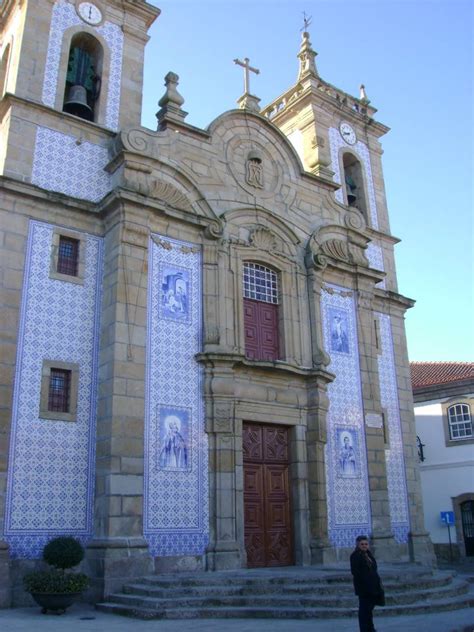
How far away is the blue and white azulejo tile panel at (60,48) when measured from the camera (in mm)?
14562

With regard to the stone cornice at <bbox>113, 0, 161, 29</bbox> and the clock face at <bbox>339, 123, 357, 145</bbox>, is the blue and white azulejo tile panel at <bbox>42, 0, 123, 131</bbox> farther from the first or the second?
the clock face at <bbox>339, 123, 357, 145</bbox>

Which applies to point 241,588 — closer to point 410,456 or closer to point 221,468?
point 221,468

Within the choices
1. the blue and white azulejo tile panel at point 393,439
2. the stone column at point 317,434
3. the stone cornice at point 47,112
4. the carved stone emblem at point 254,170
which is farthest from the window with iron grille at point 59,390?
the blue and white azulejo tile panel at point 393,439

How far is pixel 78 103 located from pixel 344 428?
30.8 feet

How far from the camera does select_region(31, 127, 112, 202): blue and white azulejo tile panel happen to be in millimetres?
13539

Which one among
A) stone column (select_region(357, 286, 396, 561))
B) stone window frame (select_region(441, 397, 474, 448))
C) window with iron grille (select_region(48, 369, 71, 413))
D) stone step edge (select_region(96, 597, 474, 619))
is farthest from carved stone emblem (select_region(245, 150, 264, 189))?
stone window frame (select_region(441, 397, 474, 448))

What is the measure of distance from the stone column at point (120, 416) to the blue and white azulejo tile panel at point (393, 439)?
723 centimetres

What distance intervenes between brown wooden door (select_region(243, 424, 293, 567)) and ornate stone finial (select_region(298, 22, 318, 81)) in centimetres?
1129

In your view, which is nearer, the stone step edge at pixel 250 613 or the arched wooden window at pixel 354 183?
the stone step edge at pixel 250 613

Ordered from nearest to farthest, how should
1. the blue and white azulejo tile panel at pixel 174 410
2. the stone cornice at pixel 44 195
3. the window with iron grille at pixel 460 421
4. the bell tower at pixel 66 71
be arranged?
1. the blue and white azulejo tile panel at pixel 174 410
2. the stone cornice at pixel 44 195
3. the bell tower at pixel 66 71
4. the window with iron grille at pixel 460 421

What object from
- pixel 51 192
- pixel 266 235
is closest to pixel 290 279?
pixel 266 235

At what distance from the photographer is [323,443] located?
1502 cm

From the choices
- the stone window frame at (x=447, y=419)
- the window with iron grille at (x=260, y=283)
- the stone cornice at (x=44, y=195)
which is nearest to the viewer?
the stone cornice at (x=44, y=195)

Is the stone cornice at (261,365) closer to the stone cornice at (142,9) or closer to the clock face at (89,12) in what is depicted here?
the clock face at (89,12)
